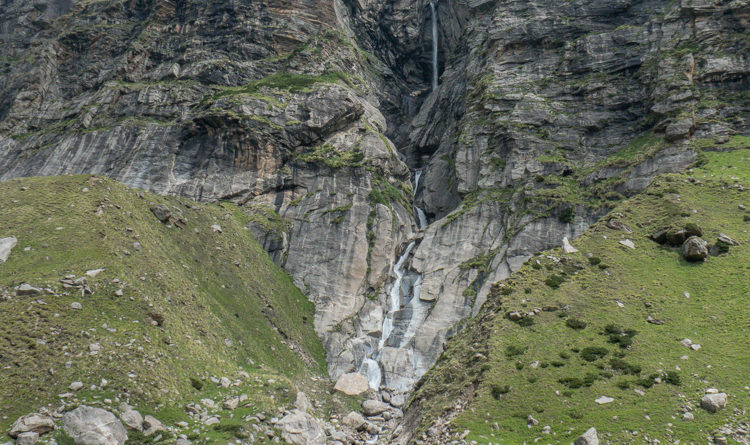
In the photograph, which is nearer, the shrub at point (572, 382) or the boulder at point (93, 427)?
the boulder at point (93, 427)

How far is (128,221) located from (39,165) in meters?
53.7

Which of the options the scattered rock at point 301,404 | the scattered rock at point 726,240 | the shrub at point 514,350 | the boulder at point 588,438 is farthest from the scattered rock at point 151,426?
the scattered rock at point 726,240

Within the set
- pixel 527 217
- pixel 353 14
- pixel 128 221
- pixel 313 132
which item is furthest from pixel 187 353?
pixel 353 14

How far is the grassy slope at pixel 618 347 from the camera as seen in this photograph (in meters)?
25.6

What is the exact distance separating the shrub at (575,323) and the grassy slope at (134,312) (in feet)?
78.2

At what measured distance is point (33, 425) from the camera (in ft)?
79.1

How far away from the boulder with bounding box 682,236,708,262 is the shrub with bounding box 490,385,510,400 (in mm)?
22352

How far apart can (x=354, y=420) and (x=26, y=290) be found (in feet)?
98.8

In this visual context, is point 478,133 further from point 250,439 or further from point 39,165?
point 39,165

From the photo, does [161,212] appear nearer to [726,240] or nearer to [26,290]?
[26,290]

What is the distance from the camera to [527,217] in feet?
A: 214

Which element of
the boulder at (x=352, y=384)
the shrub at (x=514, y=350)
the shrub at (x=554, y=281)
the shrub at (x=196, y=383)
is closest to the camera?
the shrub at (x=514, y=350)

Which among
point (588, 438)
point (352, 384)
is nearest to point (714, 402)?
point (588, 438)

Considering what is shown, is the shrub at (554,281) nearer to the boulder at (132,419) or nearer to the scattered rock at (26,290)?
the boulder at (132,419)
